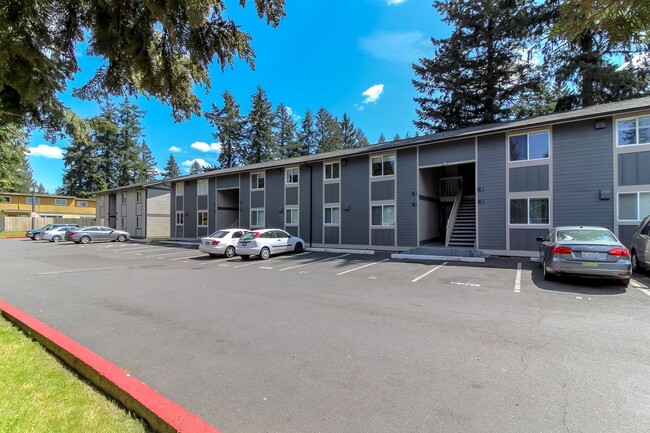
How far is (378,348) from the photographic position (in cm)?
471

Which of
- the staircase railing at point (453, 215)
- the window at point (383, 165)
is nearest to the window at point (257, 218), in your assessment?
the window at point (383, 165)

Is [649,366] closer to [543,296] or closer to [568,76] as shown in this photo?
[543,296]

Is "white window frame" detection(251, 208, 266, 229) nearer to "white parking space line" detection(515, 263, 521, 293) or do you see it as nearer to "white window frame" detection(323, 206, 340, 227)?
"white window frame" detection(323, 206, 340, 227)

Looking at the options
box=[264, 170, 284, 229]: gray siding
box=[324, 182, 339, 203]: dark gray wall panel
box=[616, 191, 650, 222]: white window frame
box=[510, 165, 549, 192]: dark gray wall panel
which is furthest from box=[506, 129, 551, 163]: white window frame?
box=[264, 170, 284, 229]: gray siding

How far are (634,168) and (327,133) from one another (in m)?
53.2

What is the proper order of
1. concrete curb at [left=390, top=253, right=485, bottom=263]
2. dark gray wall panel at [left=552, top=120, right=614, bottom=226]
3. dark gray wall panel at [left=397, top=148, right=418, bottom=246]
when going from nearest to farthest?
dark gray wall panel at [left=552, top=120, right=614, bottom=226]
concrete curb at [left=390, top=253, right=485, bottom=263]
dark gray wall panel at [left=397, top=148, right=418, bottom=246]

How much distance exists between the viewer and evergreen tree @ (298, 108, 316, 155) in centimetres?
6306

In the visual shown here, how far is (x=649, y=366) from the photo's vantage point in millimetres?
4141

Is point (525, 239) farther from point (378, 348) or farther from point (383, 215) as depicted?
point (378, 348)

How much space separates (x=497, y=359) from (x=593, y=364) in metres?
1.13

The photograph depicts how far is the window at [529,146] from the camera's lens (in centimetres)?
1526

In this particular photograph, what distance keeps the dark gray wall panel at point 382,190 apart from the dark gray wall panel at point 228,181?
12745mm

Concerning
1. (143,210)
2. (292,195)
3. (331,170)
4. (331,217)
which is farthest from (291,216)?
(143,210)

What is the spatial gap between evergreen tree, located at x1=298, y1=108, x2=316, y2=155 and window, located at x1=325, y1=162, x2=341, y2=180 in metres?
41.5
